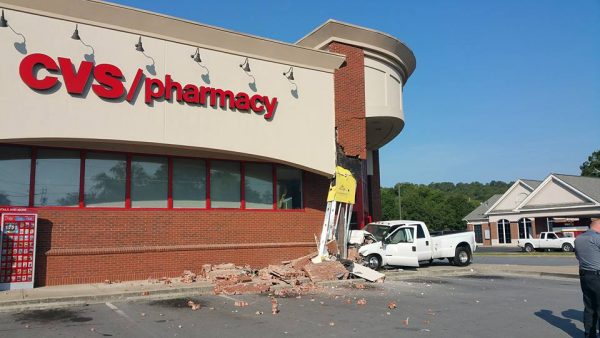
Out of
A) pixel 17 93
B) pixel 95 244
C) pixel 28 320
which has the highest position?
pixel 17 93

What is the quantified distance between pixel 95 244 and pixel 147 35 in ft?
21.1

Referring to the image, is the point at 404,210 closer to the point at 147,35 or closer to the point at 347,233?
the point at 347,233

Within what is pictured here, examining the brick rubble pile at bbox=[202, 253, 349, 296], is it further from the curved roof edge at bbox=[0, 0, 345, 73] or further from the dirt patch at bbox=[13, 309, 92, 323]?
the curved roof edge at bbox=[0, 0, 345, 73]

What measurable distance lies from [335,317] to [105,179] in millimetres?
8707

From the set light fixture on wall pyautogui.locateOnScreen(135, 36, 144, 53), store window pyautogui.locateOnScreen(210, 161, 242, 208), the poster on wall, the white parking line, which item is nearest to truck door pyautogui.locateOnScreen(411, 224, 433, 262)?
store window pyautogui.locateOnScreen(210, 161, 242, 208)

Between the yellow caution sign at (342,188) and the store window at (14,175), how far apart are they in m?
9.70

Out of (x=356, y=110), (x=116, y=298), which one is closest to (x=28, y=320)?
(x=116, y=298)

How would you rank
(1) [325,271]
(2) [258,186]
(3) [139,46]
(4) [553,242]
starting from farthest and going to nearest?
(4) [553,242] < (2) [258,186] < (1) [325,271] < (3) [139,46]

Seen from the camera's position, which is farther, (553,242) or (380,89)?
(553,242)

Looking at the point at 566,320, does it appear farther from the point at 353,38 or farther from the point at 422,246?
the point at 353,38

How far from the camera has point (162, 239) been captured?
1505cm

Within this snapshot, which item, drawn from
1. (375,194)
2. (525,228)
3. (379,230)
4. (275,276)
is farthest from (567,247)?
(275,276)

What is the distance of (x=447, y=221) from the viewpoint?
82812mm

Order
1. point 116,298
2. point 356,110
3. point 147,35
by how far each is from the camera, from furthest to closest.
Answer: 1. point 356,110
2. point 147,35
3. point 116,298
